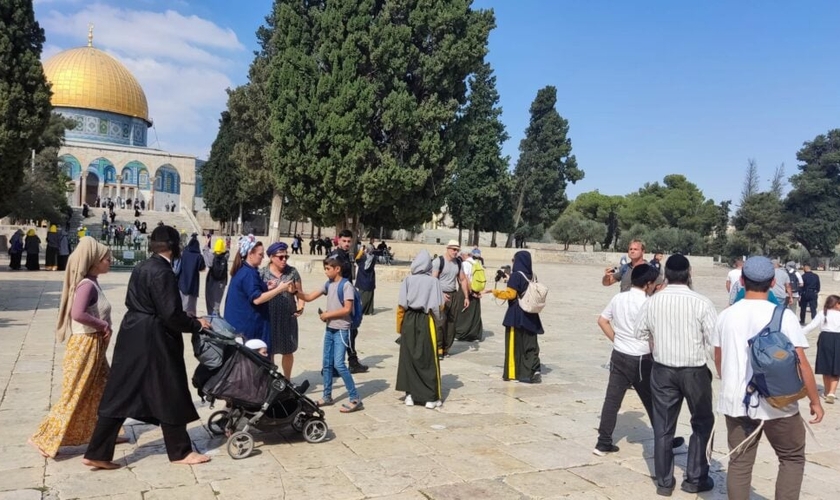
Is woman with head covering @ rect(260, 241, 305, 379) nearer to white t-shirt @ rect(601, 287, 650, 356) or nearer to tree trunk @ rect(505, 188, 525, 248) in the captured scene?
white t-shirt @ rect(601, 287, 650, 356)

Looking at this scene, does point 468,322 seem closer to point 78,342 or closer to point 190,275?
point 190,275

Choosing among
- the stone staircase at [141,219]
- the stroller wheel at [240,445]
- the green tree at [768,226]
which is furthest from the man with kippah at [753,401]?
the green tree at [768,226]

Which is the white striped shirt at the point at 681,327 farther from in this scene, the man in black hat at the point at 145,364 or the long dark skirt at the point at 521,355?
the long dark skirt at the point at 521,355

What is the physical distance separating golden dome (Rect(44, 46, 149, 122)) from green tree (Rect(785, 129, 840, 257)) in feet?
210

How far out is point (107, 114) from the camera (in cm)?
6028

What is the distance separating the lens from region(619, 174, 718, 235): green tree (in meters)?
71.9

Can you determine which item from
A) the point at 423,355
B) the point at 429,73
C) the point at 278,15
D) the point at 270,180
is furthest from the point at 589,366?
the point at 270,180

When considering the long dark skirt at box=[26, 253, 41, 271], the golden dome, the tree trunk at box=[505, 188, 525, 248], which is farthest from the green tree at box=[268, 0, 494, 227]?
the golden dome

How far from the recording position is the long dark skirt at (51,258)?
21328 millimetres

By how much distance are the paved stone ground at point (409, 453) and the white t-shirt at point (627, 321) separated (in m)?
0.91

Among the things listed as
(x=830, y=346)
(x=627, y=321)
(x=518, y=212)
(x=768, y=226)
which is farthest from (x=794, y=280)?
(x=768, y=226)

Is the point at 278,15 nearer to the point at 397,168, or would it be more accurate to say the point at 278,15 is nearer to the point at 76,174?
the point at 397,168

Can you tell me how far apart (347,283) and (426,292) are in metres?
0.80

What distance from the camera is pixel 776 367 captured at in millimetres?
3312
